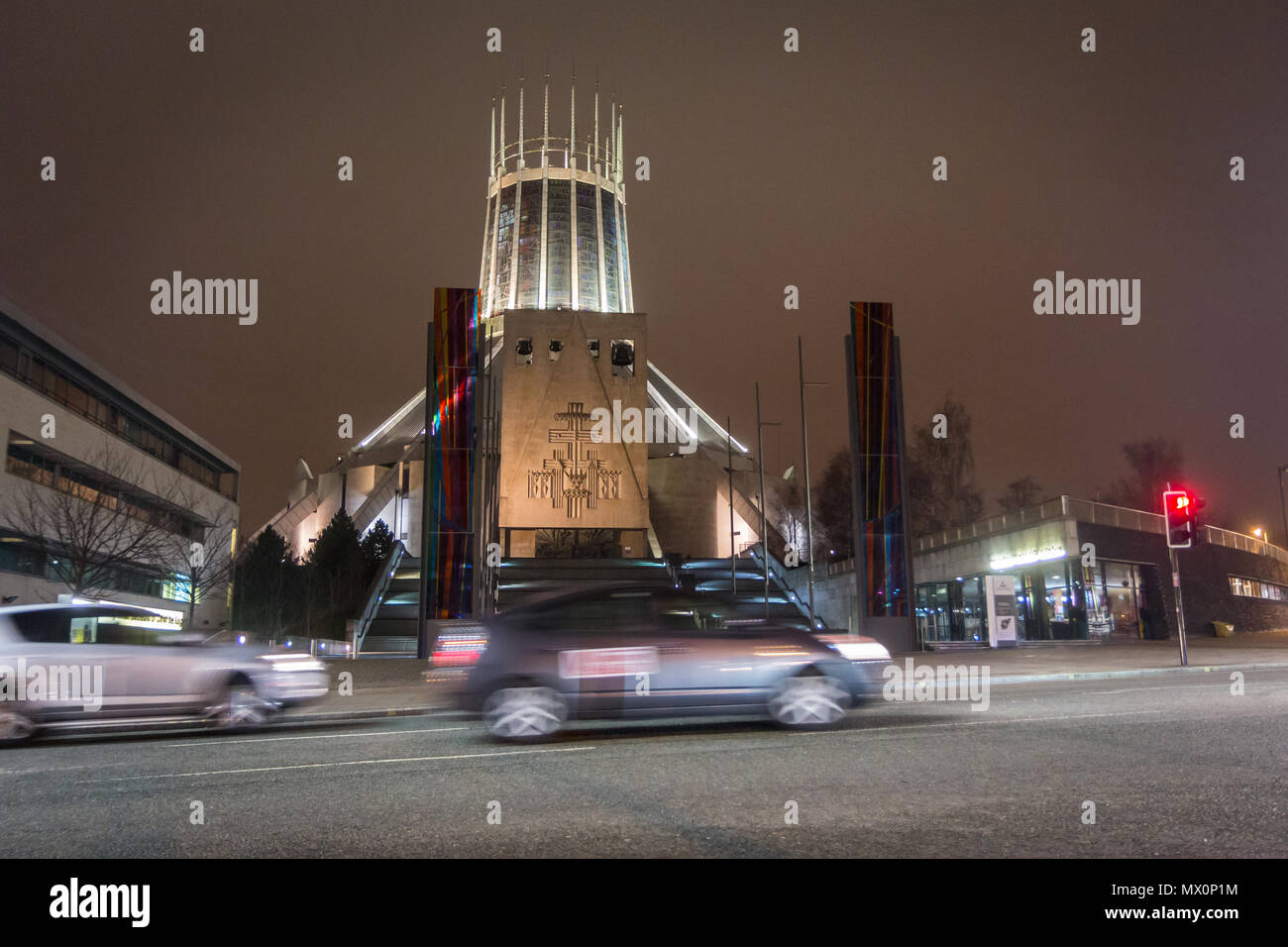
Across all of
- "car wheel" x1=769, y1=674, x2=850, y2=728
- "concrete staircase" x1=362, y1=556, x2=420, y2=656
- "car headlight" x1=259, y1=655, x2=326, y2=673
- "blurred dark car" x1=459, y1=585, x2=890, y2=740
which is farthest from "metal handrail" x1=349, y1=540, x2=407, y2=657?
"car wheel" x1=769, y1=674, x2=850, y2=728

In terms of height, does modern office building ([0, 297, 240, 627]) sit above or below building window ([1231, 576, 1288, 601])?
above

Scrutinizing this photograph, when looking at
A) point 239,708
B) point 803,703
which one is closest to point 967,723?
point 803,703

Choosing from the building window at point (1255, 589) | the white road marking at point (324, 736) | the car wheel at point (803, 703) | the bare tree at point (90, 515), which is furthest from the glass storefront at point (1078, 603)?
the bare tree at point (90, 515)

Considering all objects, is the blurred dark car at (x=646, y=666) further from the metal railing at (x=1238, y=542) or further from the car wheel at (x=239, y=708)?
the metal railing at (x=1238, y=542)

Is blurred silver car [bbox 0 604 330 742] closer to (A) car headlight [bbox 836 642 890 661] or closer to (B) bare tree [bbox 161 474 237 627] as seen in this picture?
(A) car headlight [bbox 836 642 890 661]

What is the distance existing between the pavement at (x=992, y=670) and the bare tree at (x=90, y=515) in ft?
35.7

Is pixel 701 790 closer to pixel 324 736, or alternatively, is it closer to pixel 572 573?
pixel 324 736

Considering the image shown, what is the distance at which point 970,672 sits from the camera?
680 inches

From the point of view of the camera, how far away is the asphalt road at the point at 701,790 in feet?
15.1

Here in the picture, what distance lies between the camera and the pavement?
42.3ft

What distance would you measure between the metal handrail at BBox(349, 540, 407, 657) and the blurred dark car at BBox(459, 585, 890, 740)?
21696 mm

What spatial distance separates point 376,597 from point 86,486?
58.4 feet
